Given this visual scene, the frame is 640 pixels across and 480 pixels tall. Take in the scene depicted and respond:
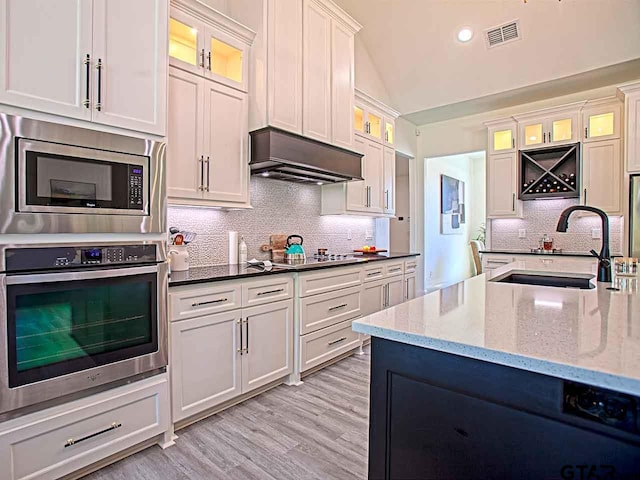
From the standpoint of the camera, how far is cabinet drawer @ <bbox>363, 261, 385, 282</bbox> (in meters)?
3.64

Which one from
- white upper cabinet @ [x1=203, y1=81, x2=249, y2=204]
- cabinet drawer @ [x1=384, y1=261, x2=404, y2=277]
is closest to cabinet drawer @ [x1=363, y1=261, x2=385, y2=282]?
cabinet drawer @ [x1=384, y1=261, x2=404, y2=277]

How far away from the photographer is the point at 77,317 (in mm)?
1693

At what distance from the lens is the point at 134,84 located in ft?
6.16

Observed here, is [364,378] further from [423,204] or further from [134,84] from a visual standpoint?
[423,204]

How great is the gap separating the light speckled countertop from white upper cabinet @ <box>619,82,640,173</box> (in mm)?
3720

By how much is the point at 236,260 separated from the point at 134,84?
161 centimetres

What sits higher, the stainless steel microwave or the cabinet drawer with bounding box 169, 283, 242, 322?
the stainless steel microwave

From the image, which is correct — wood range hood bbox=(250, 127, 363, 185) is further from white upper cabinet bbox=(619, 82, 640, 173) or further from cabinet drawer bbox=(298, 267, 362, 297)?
white upper cabinet bbox=(619, 82, 640, 173)

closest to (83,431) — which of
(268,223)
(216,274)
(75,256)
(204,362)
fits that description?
(204,362)

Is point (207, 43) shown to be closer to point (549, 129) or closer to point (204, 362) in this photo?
point (204, 362)

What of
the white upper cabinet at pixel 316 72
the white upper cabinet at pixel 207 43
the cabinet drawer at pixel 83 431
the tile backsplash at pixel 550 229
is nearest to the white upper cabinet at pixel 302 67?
the white upper cabinet at pixel 316 72

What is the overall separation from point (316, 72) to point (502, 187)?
355 cm

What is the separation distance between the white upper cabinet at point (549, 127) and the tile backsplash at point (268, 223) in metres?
2.68

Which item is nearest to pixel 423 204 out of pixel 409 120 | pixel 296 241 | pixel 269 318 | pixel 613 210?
pixel 409 120
